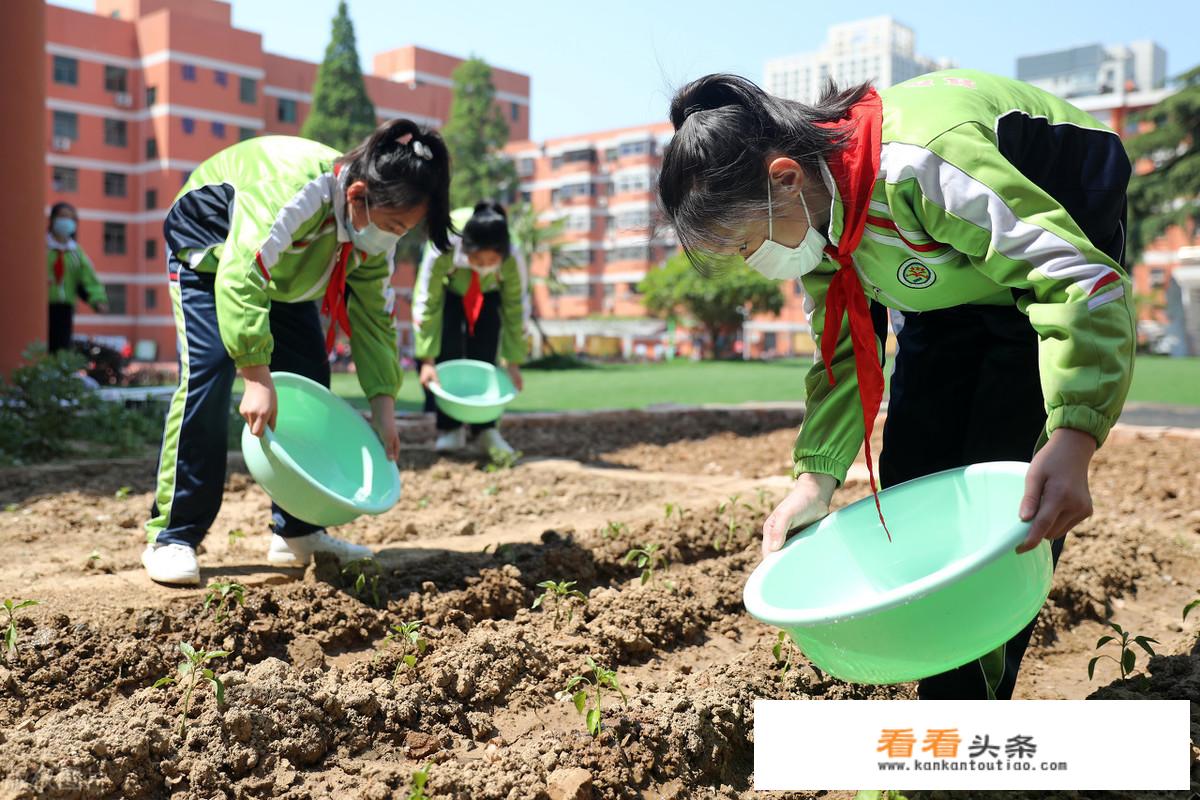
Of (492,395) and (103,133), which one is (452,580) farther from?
(103,133)

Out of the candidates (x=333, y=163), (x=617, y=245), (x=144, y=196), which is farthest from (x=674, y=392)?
(x=617, y=245)

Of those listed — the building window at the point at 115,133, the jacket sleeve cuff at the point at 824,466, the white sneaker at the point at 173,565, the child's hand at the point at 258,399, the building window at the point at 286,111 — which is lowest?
the white sneaker at the point at 173,565

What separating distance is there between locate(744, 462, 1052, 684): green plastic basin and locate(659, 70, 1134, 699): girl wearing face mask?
0.05 m

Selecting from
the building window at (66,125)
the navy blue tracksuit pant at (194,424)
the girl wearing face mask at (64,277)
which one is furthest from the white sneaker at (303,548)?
the building window at (66,125)

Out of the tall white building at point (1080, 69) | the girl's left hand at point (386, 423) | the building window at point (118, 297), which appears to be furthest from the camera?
the tall white building at point (1080, 69)

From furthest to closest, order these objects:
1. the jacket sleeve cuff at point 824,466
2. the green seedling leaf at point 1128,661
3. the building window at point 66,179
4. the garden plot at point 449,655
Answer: the building window at point 66,179 < the green seedling leaf at point 1128,661 < the jacket sleeve cuff at point 824,466 < the garden plot at point 449,655

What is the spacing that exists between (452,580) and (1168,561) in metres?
2.89

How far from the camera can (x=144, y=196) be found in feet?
127

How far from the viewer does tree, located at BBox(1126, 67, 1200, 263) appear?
28078 millimetres

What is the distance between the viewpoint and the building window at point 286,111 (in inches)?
1654

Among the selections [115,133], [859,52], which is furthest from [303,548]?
[859,52]

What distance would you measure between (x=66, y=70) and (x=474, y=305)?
37371 mm

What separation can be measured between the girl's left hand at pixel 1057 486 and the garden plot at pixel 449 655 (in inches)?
29.3

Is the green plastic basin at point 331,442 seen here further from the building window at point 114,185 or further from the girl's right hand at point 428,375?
the building window at point 114,185
